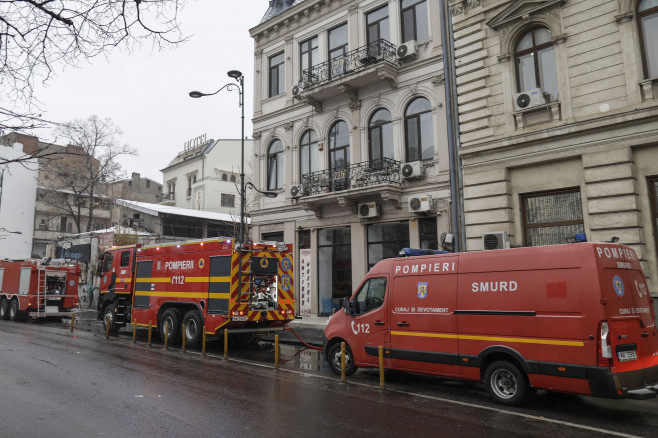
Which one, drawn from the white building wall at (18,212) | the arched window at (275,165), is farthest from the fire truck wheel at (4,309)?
the white building wall at (18,212)

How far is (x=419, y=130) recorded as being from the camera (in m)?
17.3

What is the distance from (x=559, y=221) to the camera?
43.1ft

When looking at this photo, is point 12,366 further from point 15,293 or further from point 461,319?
point 15,293

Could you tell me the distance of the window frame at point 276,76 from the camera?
890 inches

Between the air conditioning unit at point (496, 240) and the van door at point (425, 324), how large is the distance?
5.50m

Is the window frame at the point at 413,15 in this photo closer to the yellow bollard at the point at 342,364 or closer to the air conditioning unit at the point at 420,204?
the air conditioning unit at the point at 420,204

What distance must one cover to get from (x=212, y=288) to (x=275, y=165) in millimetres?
10037

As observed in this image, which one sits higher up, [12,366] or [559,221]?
[559,221]

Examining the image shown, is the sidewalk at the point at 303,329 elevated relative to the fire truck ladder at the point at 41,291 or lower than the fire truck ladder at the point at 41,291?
lower

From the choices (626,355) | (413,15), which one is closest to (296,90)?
(413,15)

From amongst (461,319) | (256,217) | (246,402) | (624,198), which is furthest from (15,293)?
(624,198)

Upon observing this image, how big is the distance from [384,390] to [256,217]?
15323 millimetres

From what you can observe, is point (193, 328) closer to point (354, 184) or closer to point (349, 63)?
point (354, 184)

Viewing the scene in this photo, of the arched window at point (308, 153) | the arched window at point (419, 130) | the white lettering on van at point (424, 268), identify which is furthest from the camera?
the arched window at point (308, 153)
